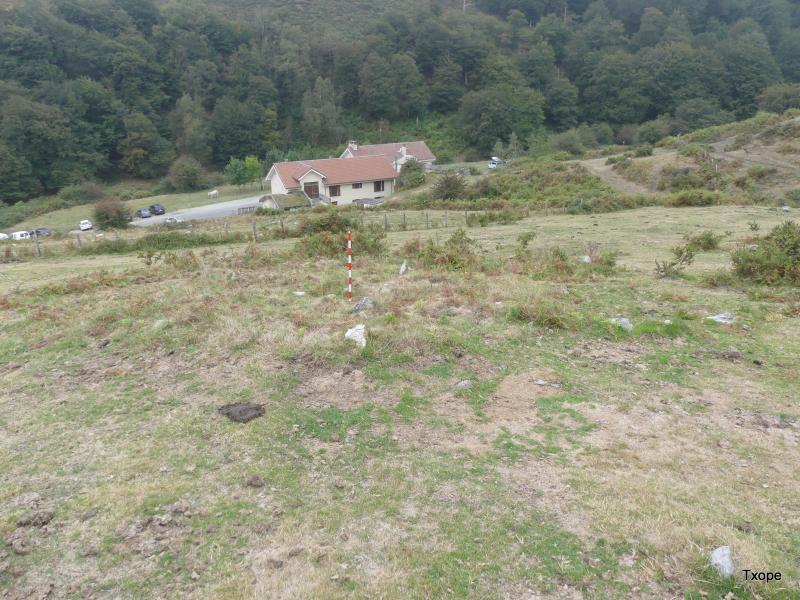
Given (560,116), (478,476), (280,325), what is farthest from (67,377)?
(560,116)

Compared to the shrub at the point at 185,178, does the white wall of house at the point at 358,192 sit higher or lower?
lower

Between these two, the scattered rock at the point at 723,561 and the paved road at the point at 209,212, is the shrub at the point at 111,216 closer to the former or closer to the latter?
the paved road at the point at 209,212

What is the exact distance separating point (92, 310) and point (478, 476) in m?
8.48

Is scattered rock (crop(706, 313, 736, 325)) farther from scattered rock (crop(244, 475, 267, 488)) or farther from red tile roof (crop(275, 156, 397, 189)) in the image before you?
red tile roof (crop(275, 156, 397, 189))

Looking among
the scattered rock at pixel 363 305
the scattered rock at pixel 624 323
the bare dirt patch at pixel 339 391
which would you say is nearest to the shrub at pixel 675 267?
the scattered rock at pixel 624 323

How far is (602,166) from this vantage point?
38.9m

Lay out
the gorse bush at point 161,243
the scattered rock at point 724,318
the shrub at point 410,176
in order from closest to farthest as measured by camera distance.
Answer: the scattered rock at point 724,318 < the gorse bush at point 161,243 < the shrub at point 410,176

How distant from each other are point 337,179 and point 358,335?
125 feet

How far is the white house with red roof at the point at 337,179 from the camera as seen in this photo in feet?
143

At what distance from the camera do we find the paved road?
40.8m

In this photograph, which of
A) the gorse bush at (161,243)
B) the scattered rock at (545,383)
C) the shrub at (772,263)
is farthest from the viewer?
the gorse bush at (161,243)

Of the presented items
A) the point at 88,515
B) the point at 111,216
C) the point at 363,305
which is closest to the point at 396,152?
the point at 111,216

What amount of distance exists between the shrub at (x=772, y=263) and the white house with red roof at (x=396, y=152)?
44759 millimetres

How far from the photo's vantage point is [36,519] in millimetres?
4582
